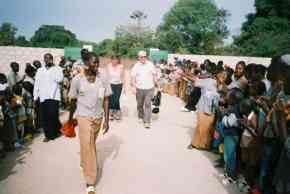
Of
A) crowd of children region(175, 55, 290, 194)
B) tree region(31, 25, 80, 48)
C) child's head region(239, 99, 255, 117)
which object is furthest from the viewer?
tree region(31, 25, 80, 48)

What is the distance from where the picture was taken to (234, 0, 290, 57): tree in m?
33.2

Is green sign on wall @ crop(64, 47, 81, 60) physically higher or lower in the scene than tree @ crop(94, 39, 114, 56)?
lower

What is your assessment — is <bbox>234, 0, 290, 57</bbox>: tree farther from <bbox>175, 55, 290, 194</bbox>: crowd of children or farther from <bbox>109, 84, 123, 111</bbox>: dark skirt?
<bbox>175, 55, 290, 194</bbox>: crowd of children

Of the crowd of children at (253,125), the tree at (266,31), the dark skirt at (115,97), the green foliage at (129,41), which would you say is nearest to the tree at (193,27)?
the green foliage at (129,41)

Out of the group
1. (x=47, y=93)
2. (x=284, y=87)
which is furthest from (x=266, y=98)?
(x=47, y=93)

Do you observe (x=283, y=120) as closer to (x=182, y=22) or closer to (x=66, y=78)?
(x=66, y=78)

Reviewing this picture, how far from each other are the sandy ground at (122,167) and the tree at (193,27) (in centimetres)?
5090

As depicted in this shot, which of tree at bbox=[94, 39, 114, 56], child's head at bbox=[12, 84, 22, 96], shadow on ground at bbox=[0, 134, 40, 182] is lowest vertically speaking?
shadow on ground at bbox=[0, 134, 40, 182]

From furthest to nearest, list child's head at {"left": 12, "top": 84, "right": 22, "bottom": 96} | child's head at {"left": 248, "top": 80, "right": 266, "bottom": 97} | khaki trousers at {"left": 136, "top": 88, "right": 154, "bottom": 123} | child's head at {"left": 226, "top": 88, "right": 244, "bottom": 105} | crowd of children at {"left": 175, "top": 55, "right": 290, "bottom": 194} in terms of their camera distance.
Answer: khaki trousers at {"left": 136, "top": 88, "right": 154, "bottom": 123}, child's head at {"left": 12, "top": 84, "right": 22, "bottom": 96}, child's head at {"left": 226, "top": 88, "right": 244, "bottom": 105}, child's head at {"left": 248, "top": 80, "right": 266, "bottom": 97}, crowd of children at {"left": 175, "top": 55, "right": 290, "bottom": 194}

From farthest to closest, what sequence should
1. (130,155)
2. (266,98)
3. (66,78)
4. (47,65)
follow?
(66,78) → (47,65) → (130,155) → (266,98)

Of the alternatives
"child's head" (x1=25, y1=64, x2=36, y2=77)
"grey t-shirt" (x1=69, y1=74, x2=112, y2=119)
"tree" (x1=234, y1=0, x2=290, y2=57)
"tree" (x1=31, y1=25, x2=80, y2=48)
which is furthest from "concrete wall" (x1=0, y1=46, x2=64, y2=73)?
"tree" (x1=31, y1=25, x2=80, y2=48)

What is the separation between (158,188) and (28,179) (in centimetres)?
200

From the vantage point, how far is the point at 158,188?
16.3ft

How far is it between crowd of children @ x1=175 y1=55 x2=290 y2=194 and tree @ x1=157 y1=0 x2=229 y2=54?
51320 millimetres
